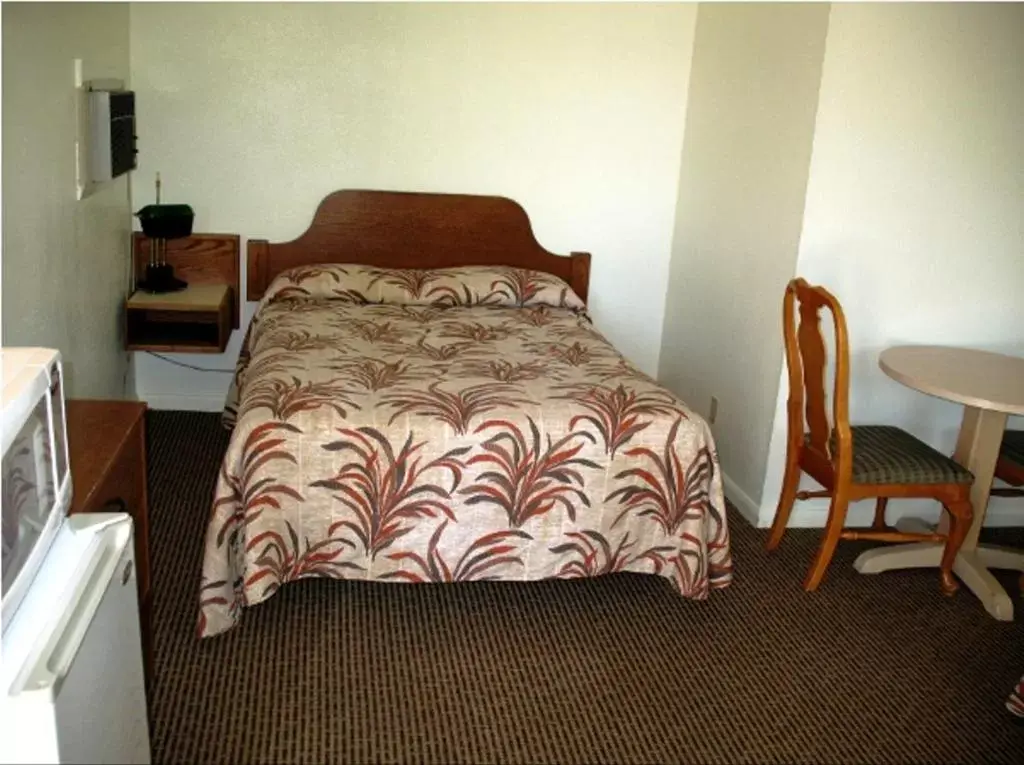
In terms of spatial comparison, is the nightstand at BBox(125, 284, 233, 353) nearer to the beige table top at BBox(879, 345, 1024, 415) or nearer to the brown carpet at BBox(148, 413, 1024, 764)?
the brown carpet at BBox(148, 413, 1024, 764)

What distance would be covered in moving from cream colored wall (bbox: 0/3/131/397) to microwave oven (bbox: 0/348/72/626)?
3.28 ft

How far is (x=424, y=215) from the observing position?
4.18 meters

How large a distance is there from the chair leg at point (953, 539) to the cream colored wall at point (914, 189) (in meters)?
0.48

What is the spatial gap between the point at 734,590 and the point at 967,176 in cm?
146

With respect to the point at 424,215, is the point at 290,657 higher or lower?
lower

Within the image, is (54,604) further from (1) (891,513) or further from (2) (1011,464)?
(1) (891,513)

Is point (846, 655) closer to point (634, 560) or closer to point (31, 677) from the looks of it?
point (634, 560)

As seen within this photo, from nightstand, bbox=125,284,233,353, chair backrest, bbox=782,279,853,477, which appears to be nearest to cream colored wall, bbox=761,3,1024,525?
chair backrest, bbox=782,279,853,477

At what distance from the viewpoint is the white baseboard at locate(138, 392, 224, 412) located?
167 inches

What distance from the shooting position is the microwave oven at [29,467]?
4.55 ft

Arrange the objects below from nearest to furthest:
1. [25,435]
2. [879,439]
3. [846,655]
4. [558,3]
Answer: [25,435] < [846,655] < [879,439] < [558,3]

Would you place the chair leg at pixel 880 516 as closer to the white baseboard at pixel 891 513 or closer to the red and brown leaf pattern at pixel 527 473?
the white baseboard at pixel 891 513

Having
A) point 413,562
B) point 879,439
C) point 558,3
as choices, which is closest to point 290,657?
point 413,562

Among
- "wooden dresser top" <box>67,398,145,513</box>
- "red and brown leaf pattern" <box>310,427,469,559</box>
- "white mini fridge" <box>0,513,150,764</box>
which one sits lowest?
"red and brown leaf pattern" <box>310,427,469,559</box>
